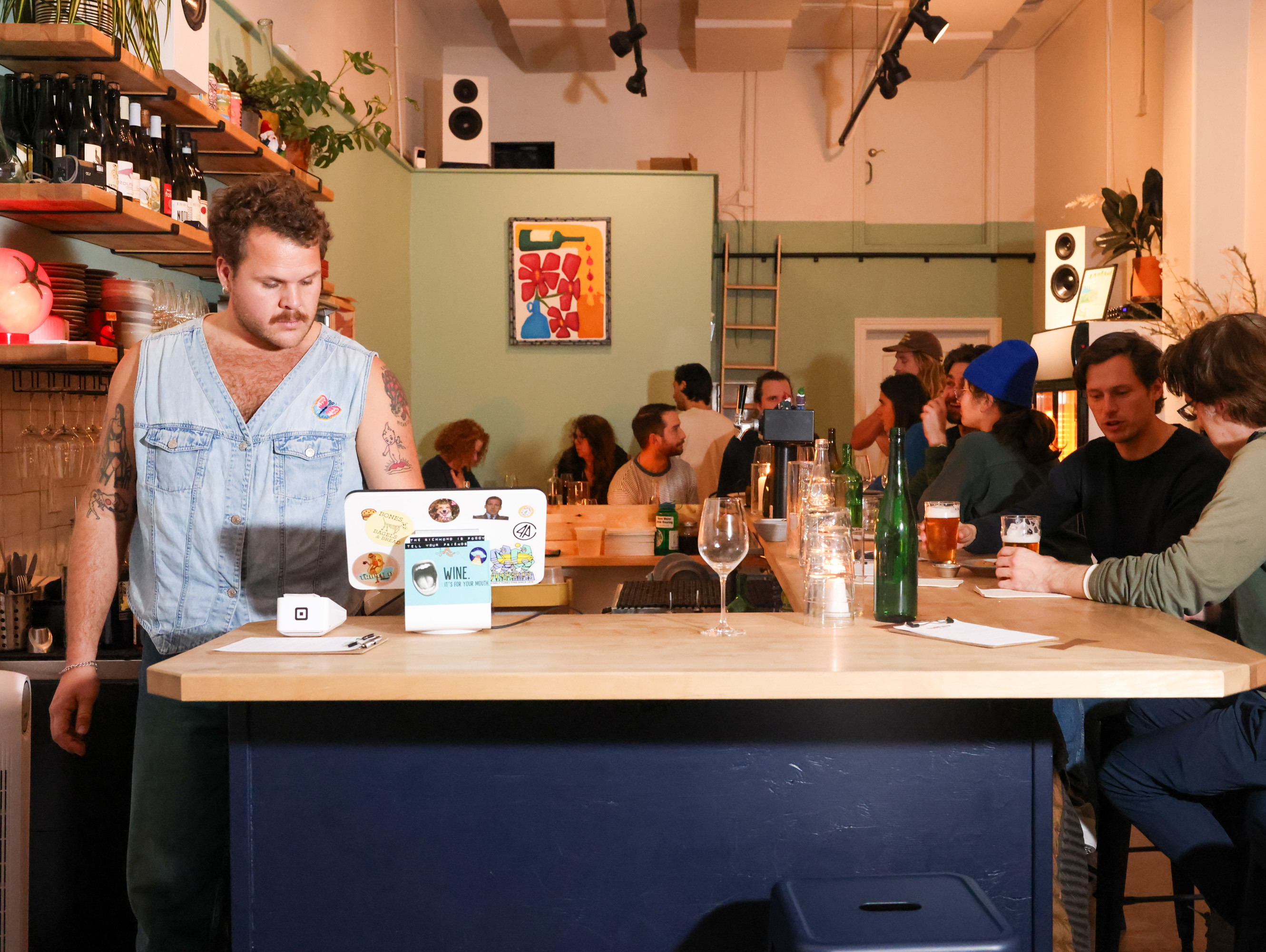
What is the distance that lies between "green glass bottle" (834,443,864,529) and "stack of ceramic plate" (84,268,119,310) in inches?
84.5

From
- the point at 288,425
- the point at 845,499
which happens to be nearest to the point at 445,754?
the point at 288,425

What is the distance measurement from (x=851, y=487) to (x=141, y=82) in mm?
2427

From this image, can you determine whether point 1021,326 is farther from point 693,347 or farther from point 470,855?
point 470,855

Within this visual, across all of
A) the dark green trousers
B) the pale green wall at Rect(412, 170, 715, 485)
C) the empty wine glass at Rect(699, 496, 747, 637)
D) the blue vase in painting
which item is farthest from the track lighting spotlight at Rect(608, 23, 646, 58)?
the dark green trousers

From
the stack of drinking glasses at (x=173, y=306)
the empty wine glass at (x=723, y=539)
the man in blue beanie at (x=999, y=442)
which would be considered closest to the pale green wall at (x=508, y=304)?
the man in blue beanie at (x=999, y=442)

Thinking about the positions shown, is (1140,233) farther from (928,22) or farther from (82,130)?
(82,130)

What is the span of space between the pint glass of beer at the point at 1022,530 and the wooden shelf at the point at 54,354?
227 cm

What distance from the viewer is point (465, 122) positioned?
7.27 meters

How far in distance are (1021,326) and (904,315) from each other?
97 centimetres

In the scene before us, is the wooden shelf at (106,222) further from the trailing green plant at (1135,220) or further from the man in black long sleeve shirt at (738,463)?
the trailing green plant at (1135,220)

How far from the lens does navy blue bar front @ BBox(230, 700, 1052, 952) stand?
1.65 meters

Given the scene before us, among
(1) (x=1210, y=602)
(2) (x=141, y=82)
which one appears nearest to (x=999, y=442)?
(1) (x=1210, y=602)

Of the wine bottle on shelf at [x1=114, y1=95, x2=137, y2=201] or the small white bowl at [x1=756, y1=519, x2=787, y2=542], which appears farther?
the small white bowl at [x1=756, y1=519, x2=787, y2=542]

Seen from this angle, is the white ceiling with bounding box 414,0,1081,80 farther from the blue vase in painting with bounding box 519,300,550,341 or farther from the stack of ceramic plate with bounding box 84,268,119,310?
the stack of ceramic plate with bounding box 84,268,119,310
